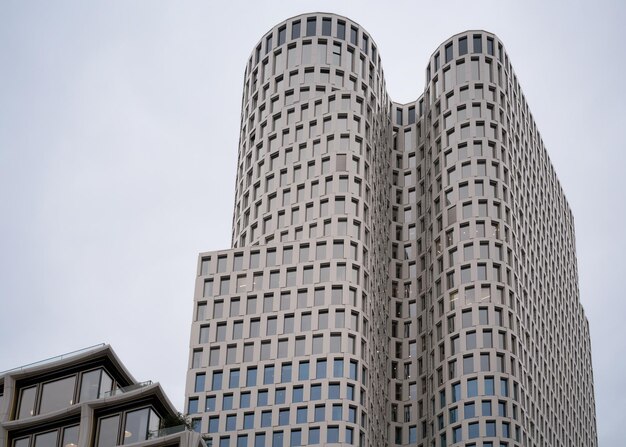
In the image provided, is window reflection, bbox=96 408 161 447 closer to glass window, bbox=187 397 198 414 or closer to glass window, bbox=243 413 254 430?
glass window, bbox=243 413 254 430

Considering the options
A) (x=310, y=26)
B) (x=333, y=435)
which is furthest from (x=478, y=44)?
(x=333, y=435)

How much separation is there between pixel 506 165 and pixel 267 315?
39771 mm

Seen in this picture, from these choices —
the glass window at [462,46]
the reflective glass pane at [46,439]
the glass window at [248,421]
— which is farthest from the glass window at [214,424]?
the glass window at [462,46]

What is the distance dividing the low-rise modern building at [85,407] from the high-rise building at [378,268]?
46997mm

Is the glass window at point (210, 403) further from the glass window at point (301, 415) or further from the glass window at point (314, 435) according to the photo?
the glass window at point (314, 435)

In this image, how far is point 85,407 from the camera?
234ft

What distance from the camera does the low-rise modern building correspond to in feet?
232

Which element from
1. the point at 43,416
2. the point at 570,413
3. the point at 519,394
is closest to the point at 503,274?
the point at 519,394

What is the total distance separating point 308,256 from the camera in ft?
434

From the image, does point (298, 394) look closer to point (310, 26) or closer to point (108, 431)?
point (108, 431)

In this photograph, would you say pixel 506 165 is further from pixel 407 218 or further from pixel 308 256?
pixel 308 256

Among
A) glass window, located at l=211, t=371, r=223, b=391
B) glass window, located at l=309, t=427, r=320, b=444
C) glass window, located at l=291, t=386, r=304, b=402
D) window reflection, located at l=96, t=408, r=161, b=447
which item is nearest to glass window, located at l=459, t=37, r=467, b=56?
glass window, located at l=291, t=386, r=304, b=402

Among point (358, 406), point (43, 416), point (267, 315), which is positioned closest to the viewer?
point (43, 416)

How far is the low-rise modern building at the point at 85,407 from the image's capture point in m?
70.6
